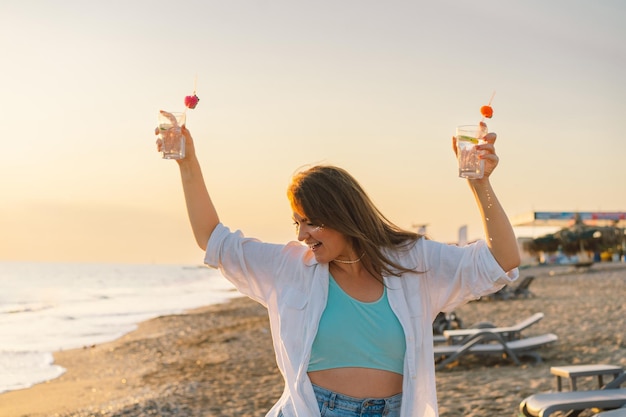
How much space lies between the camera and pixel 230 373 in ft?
36.1

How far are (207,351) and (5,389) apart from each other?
448 cm

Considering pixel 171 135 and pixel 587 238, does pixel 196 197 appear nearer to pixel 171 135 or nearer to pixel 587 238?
pixel 171 135

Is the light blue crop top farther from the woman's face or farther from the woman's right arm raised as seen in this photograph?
the woman's right arm raised

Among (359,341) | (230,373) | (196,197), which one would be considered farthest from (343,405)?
(230,373)

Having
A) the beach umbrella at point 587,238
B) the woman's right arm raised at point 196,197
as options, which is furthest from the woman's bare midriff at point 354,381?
the beach umbrella at point 587,238

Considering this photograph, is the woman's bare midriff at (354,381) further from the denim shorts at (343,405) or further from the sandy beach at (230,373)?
the sandy beach at (230,373)

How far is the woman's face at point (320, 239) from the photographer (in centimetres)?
239

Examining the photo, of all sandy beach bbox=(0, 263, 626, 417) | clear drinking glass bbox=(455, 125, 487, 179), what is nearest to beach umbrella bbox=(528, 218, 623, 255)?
sandy beach bbox=(0, 263, 626, 417)

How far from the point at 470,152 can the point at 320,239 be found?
0.56m

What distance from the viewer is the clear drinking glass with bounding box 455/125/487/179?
2363mm

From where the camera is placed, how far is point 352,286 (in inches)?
96.7

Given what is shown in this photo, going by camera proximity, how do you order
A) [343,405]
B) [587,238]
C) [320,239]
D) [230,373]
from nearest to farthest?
[343,405] → [320,239] → [230,373] → [587,238]

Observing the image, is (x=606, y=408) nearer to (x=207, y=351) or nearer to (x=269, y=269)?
(x=269, y=269)

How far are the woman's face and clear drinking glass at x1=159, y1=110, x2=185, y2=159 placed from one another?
0.45m
